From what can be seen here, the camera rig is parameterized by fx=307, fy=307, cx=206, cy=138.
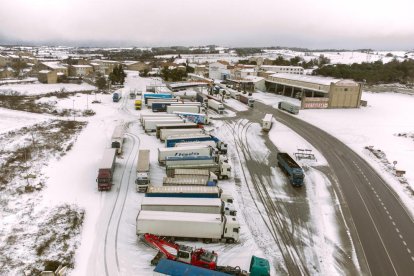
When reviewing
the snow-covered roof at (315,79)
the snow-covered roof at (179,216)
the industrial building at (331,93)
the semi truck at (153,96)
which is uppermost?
the snow-covered roof at (315,79)

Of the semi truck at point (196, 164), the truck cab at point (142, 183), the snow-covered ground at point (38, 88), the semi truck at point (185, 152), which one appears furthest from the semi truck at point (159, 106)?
the snow-covered ground at point (38, 88)

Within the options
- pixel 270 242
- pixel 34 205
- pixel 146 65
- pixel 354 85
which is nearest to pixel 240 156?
pixel 270 242

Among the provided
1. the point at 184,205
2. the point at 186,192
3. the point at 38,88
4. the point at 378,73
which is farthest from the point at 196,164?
the point at 378,73

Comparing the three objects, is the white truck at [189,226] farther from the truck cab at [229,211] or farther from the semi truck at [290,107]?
the semi truck at [290,107]

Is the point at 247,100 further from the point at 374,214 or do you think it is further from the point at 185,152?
the point at 374,214

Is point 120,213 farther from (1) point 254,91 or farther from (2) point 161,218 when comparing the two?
(1) point 254,91

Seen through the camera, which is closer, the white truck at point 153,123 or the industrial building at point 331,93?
the white truck at point 153,123

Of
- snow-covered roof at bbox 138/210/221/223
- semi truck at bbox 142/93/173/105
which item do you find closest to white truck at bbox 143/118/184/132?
semi truck at bbox 142/93/173/105
